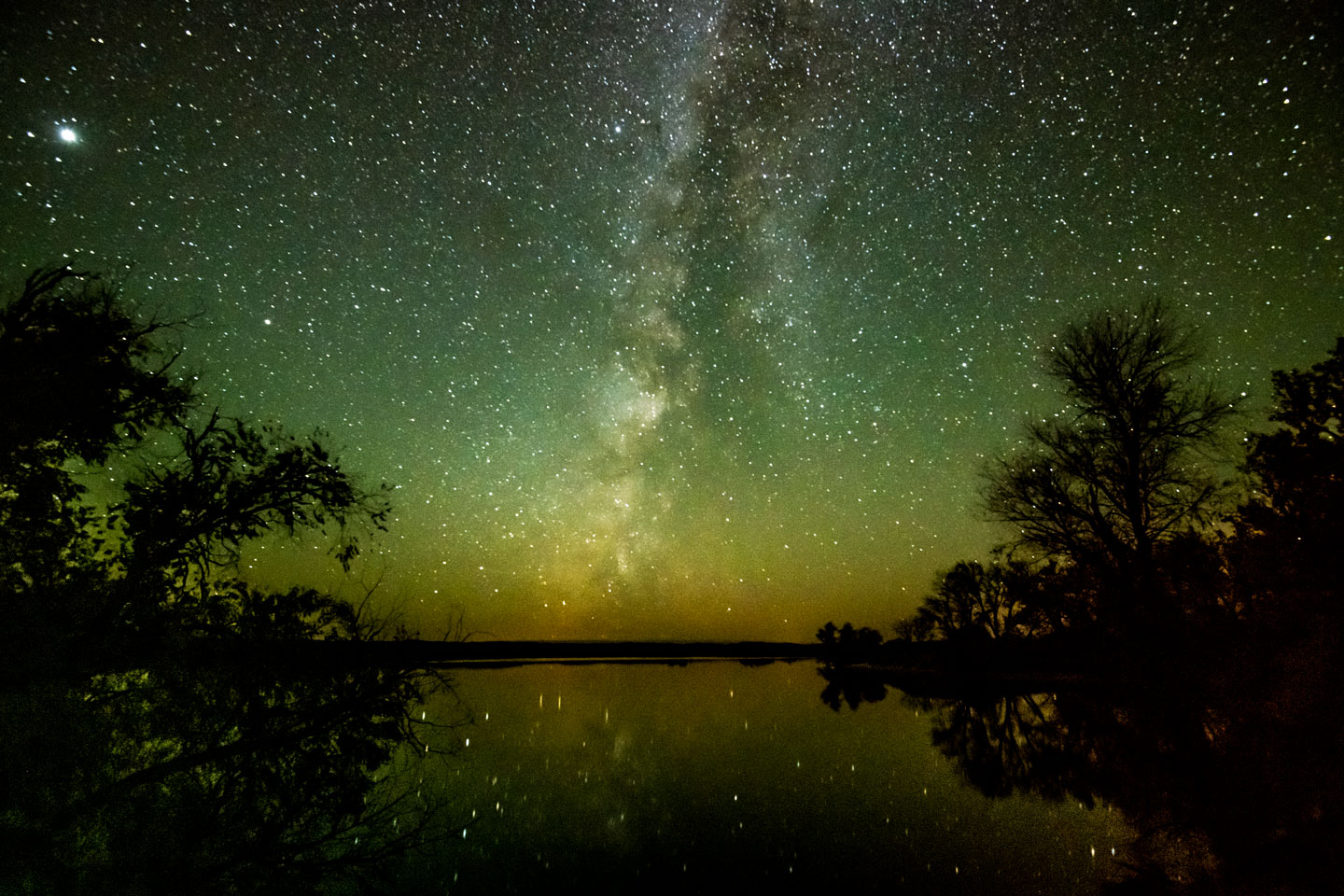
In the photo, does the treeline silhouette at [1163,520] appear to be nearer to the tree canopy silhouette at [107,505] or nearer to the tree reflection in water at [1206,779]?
the tree reflection in water at [1206,779]

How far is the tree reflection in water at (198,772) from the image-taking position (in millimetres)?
5523

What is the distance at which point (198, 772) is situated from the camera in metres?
6.88

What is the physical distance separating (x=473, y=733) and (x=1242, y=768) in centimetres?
1718

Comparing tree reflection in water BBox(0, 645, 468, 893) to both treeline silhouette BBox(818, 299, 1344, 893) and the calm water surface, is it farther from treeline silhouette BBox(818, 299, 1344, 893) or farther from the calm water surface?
treeline silhouette BBox(818, 299, 1344, 893)

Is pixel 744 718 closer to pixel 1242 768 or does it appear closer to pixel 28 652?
pixel 1242 768

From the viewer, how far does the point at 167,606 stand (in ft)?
22.0

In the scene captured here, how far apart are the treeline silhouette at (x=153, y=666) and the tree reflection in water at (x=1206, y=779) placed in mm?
8383

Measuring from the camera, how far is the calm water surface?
7.54 meters

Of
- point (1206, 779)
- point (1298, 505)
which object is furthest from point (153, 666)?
point (1298, 505)

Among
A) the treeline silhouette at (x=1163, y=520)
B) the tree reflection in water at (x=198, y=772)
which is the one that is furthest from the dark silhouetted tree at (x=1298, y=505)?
the tree reflection in water at (x=198, y=772)

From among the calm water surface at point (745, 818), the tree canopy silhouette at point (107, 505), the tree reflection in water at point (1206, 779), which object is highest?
the tree canopy silhouette at point (107, 505)

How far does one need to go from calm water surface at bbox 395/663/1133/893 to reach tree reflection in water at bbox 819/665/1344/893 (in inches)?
23.1

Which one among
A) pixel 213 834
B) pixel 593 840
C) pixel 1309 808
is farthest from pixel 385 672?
pixel 1309 808

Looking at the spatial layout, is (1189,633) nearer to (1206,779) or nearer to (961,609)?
(1206,779)
